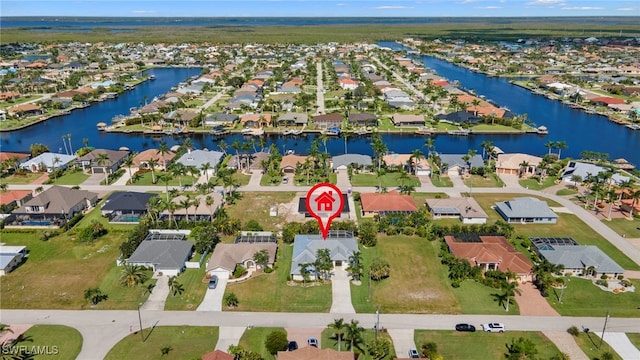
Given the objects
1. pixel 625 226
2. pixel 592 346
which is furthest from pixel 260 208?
pixel 625 226

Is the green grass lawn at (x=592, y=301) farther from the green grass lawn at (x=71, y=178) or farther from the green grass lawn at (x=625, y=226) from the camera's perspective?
the green grass lawn at (x=71, y=178)

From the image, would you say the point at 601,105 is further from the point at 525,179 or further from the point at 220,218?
the point at 220,218

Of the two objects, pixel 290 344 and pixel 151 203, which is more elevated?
pixel 151 203

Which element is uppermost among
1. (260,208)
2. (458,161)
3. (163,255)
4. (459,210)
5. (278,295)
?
(458,161)

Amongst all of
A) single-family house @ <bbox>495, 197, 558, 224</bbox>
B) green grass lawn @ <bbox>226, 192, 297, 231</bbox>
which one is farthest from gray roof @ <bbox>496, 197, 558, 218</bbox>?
green grass lawn @ <bbox>226, 192, 297, 231</bbox>

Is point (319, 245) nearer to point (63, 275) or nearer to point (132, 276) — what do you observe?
point (132, 276)

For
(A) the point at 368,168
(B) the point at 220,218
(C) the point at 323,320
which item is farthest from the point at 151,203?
(A) the point at 368,168

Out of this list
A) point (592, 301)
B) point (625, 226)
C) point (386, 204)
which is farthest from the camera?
point (386, 204)
